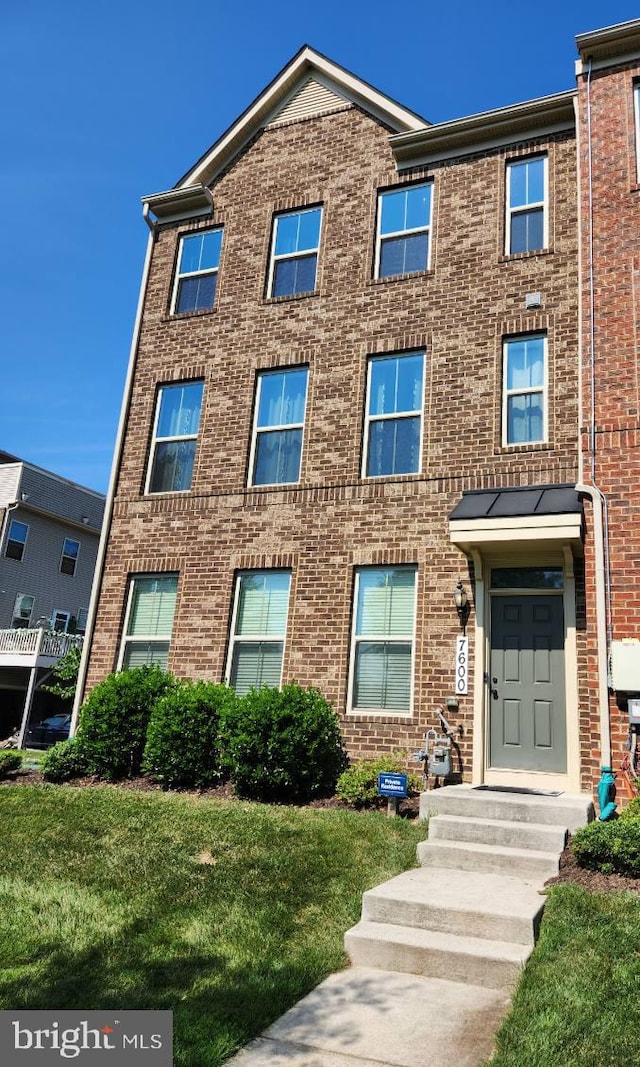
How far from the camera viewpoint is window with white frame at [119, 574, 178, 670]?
38.9 ft

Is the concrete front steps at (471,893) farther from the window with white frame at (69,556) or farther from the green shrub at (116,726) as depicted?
the window with white frame at (69,556)

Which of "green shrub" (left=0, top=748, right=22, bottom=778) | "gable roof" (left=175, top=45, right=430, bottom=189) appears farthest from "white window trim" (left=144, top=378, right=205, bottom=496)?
"green shrub" (left=0, top=748, right=22, bottom=778)

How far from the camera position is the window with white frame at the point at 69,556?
2912cm

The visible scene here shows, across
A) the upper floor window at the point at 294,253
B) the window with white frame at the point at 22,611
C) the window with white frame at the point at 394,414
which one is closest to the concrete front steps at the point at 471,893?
the window with white frame at the point at 394,414

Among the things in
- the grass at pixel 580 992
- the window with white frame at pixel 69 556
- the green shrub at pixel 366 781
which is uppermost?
the window with white frame at pixel 69 556

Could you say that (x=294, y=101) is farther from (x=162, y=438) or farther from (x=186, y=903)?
(x=186, y=903)

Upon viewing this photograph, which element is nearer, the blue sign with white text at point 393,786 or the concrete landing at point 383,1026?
the concrete landing at point 383,1026

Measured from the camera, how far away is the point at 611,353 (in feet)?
29.5

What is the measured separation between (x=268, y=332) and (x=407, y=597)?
509 cm

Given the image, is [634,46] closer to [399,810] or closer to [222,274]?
[222,274]

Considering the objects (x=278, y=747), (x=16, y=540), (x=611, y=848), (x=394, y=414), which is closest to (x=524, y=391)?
(x=394, y=414)

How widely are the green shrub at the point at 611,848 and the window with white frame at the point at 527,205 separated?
8081mm

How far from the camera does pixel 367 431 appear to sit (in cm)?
1134

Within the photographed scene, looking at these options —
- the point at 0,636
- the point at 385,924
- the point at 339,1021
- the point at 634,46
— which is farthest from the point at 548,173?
the point at 0,636
